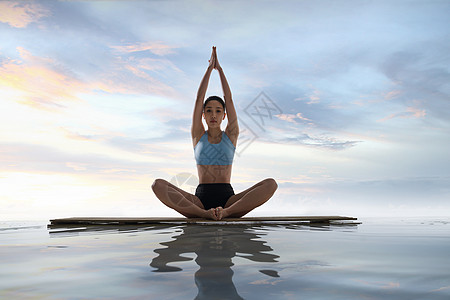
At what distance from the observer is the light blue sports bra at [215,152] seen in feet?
16.5

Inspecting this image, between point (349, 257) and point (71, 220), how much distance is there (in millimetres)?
3810

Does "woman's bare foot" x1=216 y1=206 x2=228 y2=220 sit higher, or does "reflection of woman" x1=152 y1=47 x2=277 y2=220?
"reflection of woman" x1=152 y1=47 x2=277 y2=220

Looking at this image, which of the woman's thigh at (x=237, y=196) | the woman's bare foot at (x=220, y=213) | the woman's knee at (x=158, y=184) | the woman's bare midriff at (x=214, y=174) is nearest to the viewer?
the woman's bare foot at (x=220, y=213)

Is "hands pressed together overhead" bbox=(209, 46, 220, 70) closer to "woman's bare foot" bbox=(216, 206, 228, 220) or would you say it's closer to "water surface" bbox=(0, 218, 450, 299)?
"woman's bare foot" bbox=(216, 206, 228, 220)

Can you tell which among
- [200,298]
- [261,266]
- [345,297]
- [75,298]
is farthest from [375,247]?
[75,298]

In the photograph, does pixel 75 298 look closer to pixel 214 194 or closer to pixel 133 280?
pixel 133 280

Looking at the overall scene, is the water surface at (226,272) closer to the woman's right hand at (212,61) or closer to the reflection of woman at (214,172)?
the reflection of woman at (214,172)

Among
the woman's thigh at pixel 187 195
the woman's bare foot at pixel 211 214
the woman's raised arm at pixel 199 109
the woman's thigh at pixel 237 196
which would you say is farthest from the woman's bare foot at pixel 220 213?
the woman's raised arm at pixel 199 109

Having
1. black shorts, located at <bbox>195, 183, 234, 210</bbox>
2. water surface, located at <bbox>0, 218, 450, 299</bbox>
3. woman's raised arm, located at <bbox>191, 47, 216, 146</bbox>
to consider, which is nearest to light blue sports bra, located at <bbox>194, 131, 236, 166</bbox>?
woman's raised arm, located at <bbox>191, 47, 216, 146</bbox>

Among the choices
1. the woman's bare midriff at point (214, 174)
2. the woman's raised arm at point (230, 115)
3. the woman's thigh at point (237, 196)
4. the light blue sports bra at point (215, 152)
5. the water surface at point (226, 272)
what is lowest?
the water surface at point (226, 272)

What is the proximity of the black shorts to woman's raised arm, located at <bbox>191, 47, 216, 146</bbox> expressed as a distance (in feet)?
2.38

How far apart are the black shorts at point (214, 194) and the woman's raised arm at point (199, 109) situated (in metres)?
0.73

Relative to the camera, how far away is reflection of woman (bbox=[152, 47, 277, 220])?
4648mm

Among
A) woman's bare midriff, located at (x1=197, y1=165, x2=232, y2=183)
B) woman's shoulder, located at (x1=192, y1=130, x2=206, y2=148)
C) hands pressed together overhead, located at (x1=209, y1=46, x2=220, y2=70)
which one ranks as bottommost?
woman's bare midriff, located at (x1=197, y1=165, x2=232, y2=183)
